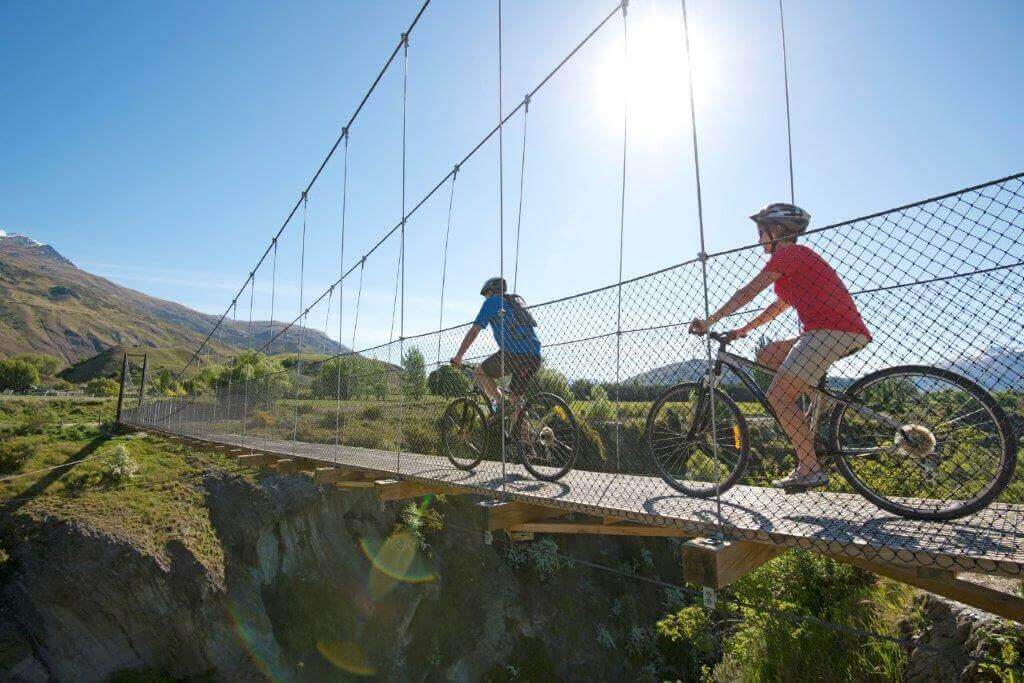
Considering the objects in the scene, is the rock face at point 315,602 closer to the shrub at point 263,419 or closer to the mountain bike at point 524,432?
the shrub at point 263,419

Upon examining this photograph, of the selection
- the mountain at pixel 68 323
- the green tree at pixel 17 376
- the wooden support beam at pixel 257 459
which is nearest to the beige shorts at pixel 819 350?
the wooden support beam at pixel 257 459

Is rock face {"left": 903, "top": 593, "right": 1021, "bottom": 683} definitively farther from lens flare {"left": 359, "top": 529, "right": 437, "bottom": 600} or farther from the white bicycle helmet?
lens flare {"left": 359, "top": 529, "right": 437, "bottom": 600}

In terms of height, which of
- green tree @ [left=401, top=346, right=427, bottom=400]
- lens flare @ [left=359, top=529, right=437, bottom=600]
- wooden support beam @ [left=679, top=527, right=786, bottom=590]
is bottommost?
lens flare @ [left=359, top=529, right=437, bottom=600]

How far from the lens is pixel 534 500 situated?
2.96 m

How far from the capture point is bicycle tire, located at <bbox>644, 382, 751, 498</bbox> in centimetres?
260

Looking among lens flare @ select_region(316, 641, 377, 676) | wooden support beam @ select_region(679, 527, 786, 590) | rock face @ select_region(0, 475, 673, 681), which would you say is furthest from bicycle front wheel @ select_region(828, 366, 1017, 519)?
lens flare @ select_region(316, 641, 377, 676)

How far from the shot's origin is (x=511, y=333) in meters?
3.88

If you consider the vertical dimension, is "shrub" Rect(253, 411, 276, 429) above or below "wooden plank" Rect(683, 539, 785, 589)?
above

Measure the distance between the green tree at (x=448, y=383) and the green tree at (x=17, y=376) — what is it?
62.2m

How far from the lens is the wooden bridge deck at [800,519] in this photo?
1.74 metres

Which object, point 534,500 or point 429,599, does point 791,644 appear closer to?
point 429,599

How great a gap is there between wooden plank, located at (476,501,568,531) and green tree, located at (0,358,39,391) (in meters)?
63.7

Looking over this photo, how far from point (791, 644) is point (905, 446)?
383 inches

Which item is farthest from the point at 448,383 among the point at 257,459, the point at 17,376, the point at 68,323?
the point at 68,323
